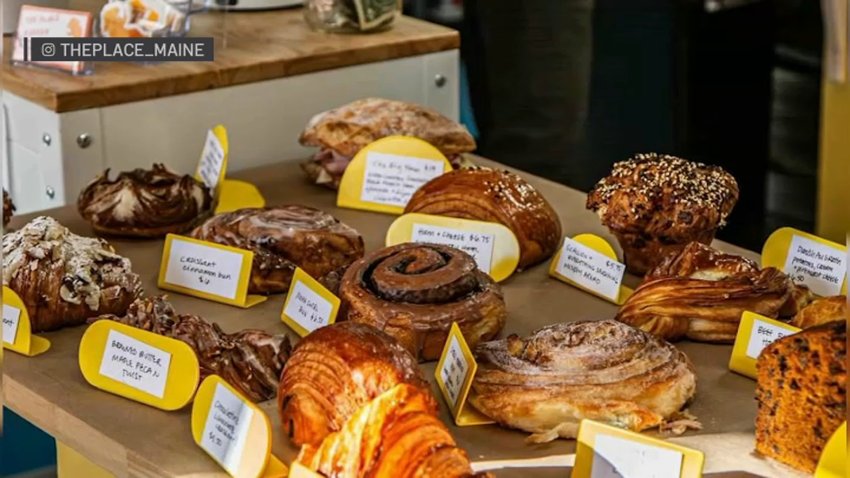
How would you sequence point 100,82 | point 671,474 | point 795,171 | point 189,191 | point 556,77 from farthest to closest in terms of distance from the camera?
point 795,171, point 556,77, point 100,82, point 189,191, point 671,474

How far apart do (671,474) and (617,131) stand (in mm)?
2762

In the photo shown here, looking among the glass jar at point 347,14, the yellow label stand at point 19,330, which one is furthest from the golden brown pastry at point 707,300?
the glass jar at point 347,14

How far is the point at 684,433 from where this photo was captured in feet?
4.60

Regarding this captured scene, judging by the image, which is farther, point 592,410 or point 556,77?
point 556,77

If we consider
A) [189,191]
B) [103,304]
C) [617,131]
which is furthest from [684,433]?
[617,131]

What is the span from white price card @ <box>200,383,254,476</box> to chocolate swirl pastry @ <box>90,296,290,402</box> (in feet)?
0.42

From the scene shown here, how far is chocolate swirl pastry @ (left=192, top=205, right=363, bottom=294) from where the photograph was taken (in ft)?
6.06

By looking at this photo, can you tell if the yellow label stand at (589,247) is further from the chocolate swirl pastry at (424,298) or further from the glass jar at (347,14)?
the glass jar at (347,14)

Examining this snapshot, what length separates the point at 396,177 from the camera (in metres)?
2.24

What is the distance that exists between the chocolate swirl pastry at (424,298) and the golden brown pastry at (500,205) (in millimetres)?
250

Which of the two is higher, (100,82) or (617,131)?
(100,82)

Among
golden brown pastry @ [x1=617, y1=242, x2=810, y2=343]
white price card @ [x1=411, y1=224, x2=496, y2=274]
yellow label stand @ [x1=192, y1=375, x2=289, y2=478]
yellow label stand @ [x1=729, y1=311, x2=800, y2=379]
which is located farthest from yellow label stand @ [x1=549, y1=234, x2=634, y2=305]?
yellow label stand @ [x1=192, y1=375, x2=289, y2=478]

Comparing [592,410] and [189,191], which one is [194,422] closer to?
[592,410]

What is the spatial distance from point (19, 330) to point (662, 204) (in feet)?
2.94
